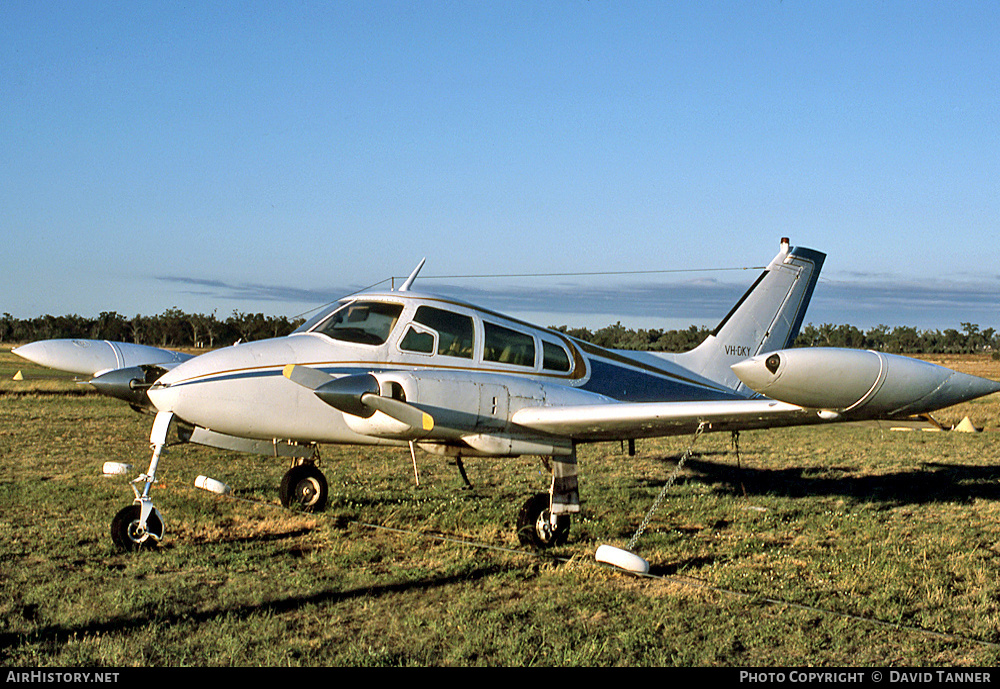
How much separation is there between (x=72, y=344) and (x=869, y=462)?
51.1 ft

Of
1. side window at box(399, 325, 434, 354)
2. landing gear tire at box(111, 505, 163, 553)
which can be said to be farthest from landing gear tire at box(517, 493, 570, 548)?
landing gear tire at box(111, 505, 163, 553)

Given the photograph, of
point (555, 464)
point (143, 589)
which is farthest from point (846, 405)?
point (143, 589)

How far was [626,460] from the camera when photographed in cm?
1606

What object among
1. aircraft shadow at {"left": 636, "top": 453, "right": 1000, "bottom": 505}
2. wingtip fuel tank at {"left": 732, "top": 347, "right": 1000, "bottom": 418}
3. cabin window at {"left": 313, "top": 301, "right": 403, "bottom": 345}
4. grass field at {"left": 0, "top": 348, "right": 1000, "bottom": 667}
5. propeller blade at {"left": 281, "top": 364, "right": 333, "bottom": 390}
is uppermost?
cabin window at {"left": 313, "top": 301, "right": 403, "bottom": 345}

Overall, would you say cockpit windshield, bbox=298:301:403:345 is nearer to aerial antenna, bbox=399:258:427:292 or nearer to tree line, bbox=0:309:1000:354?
aerial antenna, bbox=399:258:427:292

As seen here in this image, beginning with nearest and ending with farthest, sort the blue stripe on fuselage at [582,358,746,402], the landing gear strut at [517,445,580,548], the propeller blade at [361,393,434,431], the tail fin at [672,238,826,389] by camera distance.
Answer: the propeller blade at [361,393,434,431] < the landing gear strut at [517,445,580,548] < the blue stripe on fuselage at [582,358,746,402] < the tail fin at [672,238,826,389]

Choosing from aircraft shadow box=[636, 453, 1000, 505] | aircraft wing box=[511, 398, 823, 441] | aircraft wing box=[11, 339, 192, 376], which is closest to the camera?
aircraft wing box=[511, 398, 823, 441]

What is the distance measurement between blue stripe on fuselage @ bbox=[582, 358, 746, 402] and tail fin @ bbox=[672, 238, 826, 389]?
27.7 inches

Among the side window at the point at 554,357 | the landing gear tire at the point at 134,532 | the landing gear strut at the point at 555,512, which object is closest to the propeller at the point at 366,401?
the landing gear strut at the point at 555,512

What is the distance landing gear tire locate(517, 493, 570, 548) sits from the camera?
8.77 meters

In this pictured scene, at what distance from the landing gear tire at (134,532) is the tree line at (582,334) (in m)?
28.6

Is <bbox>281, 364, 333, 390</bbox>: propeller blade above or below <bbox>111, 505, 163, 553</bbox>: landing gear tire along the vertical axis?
Result: above

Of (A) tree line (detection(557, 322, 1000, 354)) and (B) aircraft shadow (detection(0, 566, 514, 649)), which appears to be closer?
(B) aircraft shadow (detection(0, 566, 514, 649))

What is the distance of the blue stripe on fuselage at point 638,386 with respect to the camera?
409 inches
